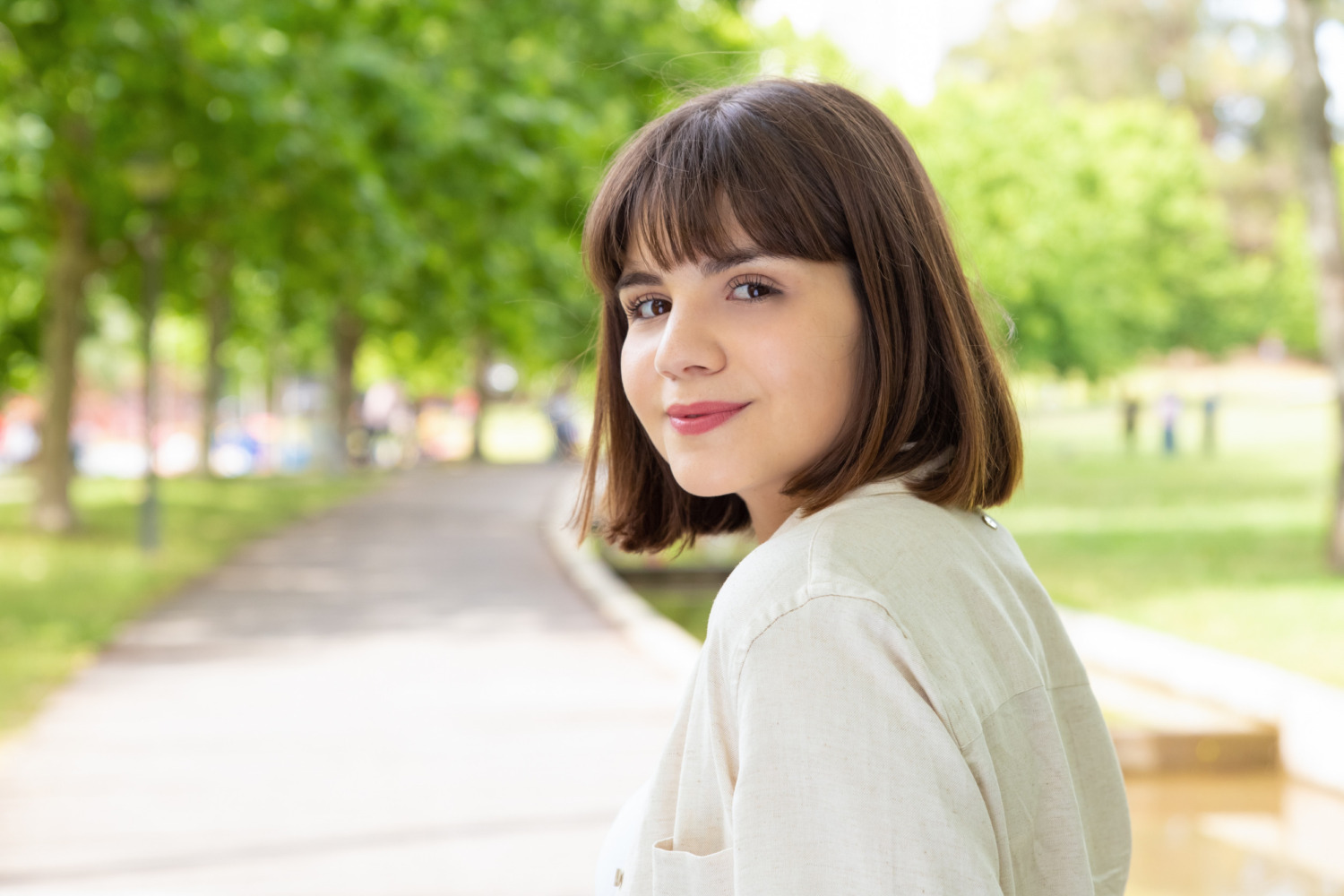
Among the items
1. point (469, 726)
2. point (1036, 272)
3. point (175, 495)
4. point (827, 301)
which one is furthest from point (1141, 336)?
point (827, 301)

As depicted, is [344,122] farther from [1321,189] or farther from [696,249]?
[696,249]

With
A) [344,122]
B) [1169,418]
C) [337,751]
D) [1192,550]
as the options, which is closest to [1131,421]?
[1169,418]

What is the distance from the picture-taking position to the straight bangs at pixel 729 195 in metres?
1.46

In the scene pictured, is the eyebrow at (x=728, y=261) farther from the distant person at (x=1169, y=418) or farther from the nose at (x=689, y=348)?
the distant person at (x=1169, y=418)

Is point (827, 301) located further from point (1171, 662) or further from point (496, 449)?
point (496, 449)

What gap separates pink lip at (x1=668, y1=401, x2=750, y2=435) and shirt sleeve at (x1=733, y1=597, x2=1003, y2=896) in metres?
0.36

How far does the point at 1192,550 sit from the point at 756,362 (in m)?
14.2

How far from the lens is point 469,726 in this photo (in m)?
7.43

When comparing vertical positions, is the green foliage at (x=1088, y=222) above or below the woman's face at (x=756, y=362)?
below

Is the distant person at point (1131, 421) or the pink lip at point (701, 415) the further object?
the distant person at point (1131, 421)

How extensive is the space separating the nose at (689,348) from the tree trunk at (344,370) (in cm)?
3034

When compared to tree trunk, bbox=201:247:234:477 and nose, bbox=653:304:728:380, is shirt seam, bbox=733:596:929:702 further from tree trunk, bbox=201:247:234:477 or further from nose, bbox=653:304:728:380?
tree trunk, bbox=201:247:234:477

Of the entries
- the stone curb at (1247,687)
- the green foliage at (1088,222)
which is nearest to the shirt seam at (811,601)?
the stone curb at (1247,687)

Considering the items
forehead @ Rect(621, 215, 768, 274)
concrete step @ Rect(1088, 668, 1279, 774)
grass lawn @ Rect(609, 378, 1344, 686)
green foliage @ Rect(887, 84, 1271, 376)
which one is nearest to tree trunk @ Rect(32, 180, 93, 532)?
grass lawn @ Rect(609, 378, 1344, 686)
